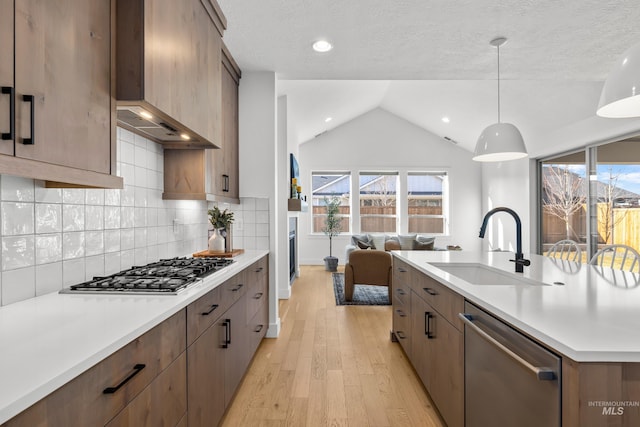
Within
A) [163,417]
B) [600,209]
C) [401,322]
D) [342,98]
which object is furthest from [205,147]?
[600,209]

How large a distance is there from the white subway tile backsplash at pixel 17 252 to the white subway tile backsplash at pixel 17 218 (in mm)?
25

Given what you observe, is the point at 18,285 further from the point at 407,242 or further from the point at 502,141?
the point at 407,242

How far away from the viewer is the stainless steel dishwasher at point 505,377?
927 millimetres

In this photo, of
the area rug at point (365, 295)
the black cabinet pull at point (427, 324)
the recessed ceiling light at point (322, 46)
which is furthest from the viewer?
the area rug at point (365, 295)

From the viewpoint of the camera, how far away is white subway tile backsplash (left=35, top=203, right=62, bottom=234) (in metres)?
1.36

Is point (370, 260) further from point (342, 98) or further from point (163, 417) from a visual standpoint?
point (163, 417)

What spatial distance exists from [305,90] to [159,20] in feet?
11.9

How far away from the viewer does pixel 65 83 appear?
105 cm

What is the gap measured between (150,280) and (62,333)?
59 centimetres

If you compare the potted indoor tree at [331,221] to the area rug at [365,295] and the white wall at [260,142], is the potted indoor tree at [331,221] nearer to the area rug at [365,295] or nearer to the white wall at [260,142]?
the area rug at [365,295]

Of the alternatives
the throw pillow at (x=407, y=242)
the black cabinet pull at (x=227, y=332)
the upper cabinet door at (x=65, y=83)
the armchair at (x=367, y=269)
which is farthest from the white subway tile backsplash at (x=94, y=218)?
the throw pillow at (x=407, y=242)

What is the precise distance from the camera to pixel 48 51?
992mm

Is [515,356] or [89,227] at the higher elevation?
[89,227]

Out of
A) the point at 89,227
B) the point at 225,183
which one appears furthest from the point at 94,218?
the point at 225,183
